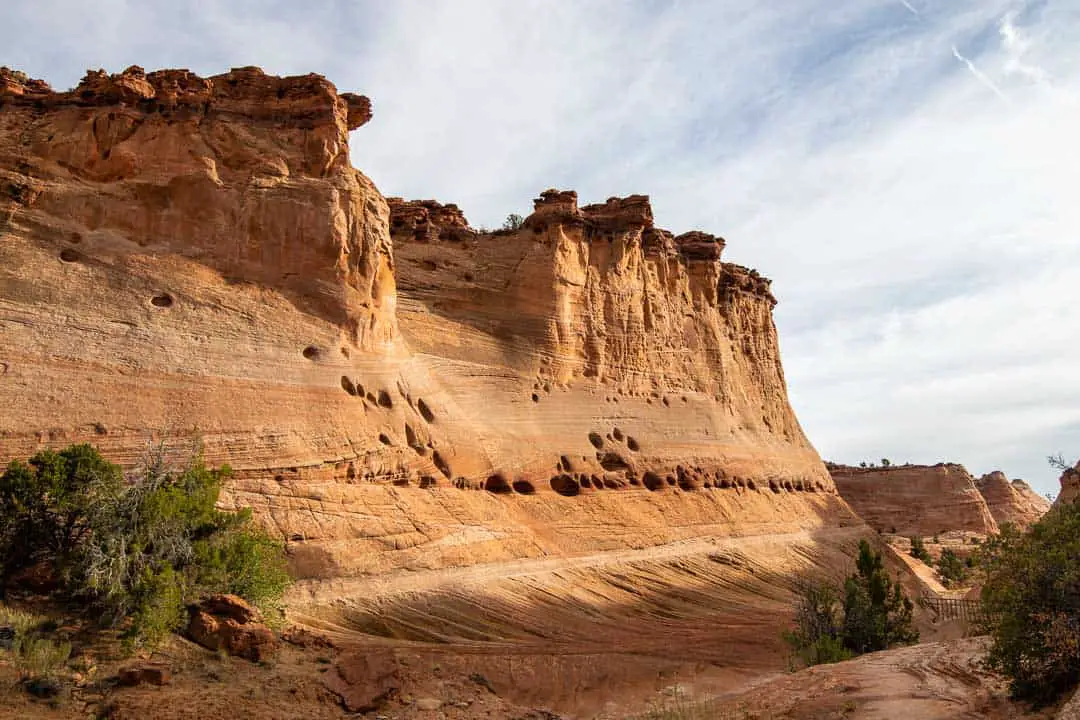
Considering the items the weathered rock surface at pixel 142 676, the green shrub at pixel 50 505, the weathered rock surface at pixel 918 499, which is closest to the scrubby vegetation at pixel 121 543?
the green shrub at pixel 50 505

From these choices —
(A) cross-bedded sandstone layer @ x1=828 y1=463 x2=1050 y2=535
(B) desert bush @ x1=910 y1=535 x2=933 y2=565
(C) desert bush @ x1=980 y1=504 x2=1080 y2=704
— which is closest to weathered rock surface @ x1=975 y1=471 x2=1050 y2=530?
(A) cross-bedded sandstone layer @ x1=828 y1=463 x2=1050 y2=535

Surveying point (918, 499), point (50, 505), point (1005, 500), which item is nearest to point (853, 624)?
point (50, 505)

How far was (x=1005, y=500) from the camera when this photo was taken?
63094 millimetres

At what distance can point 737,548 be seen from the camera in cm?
2530

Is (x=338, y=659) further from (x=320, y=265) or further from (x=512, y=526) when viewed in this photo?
(x=320, y=265)

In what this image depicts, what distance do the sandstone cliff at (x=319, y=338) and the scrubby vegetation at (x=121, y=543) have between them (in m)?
1.43

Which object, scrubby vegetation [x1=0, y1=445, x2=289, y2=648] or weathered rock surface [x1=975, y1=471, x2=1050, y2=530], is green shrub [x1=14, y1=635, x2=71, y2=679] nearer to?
scrubby vegetation [x1=0, y1=445, x2=289, y2=648]

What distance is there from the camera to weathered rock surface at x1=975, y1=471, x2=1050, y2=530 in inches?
2438

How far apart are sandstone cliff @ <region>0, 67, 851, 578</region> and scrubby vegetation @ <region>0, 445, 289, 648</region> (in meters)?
1.43

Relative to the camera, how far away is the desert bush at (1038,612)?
824 cm

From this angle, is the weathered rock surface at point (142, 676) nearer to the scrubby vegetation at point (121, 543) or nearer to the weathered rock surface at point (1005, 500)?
the scrubby vegetation at point (121, 543)

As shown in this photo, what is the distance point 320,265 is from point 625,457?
11234 millimetres

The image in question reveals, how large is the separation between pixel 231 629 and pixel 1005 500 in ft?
219

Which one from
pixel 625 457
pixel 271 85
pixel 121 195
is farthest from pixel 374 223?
pixel 625 457
